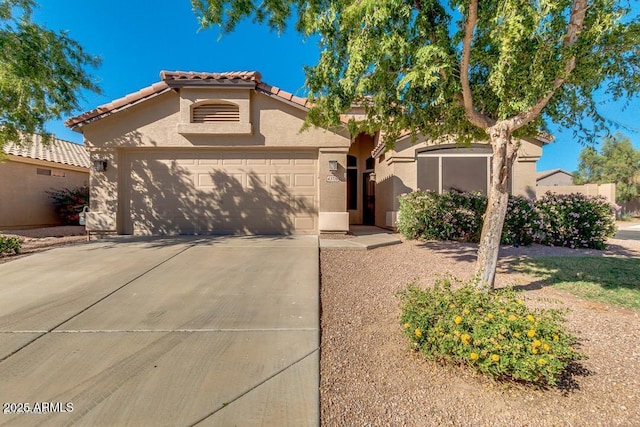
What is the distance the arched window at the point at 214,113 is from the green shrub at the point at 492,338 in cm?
783

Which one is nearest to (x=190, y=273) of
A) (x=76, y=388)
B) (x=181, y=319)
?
(x=181, y=319)

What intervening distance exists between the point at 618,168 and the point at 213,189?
33.9m

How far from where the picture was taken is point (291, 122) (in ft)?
29.1

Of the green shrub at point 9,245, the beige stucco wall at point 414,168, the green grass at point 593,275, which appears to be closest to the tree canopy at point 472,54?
the green grass at point 593,275

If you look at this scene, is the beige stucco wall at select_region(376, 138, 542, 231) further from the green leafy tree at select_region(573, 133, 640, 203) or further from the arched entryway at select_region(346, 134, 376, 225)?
the green leafy tree at select_region(573, 133, 640, 203)

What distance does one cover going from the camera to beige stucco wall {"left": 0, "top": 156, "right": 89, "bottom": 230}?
1144 centimetres

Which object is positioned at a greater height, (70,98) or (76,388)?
(70,98)

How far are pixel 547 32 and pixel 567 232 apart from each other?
6563 mm

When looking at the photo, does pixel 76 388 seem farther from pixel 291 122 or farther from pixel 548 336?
pixel 291 122

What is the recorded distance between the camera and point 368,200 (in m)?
14.0

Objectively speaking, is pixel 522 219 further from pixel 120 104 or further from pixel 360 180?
pixel 120 104

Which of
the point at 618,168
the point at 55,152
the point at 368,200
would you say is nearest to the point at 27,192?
the point at 55,152

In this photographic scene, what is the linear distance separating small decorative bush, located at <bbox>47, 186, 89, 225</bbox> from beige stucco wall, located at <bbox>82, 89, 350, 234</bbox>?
18.3 ft

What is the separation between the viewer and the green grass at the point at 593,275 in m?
4.27
